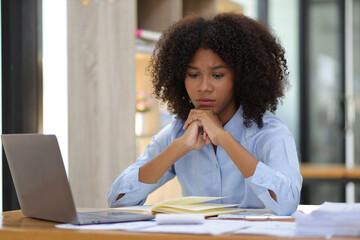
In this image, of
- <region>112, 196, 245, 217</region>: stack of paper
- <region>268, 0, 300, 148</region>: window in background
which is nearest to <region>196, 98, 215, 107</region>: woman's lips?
<region>112, 196, 245, 217</region>: stack of paper

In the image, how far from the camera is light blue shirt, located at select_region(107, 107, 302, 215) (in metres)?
1.93

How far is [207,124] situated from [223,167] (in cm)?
20

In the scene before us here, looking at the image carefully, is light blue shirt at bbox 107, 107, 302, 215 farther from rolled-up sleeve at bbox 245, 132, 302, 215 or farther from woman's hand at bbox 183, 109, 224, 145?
woman's hand at bbox 183, 109, 224, 145

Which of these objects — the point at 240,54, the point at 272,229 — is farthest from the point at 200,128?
the point at 272,229

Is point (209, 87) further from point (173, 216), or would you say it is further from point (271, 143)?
point (173, 216)

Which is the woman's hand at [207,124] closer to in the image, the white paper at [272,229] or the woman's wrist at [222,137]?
the woman's wrist at [222,137]

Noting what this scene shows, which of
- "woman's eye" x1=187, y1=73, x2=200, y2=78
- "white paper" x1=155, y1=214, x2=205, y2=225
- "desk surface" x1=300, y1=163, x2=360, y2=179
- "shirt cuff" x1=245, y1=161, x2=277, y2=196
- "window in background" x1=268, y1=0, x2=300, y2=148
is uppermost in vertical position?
"window in background" x1=268, y1=0, x2=300, y2=148

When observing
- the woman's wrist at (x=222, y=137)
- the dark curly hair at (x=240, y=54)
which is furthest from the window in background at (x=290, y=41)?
the woman's wrist at (x=222, y=137)

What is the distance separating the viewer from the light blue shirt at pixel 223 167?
6.32 feet

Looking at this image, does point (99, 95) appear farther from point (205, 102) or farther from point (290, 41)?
point (290, 41)

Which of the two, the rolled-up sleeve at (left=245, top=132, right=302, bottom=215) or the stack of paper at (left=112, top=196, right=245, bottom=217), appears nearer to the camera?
the stack of paper at (left=112, top=196, right=245, bottom=217)

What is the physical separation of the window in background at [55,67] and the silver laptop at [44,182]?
1447mm

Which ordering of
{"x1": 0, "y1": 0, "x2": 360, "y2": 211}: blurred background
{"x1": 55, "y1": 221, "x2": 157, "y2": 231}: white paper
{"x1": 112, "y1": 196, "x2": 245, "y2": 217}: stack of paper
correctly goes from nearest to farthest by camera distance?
1. {"x1": 55, "y1": 221, "x2": 157, "y2": 231}: white paper
2. {"x1": 112, "y1": 196, "x2": 245, "y2": 217}: stack of paper
3. {"x1": 0, "y1": 0, "x2": 360, "y2": 211}: blurred background

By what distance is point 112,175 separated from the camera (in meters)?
3.08
